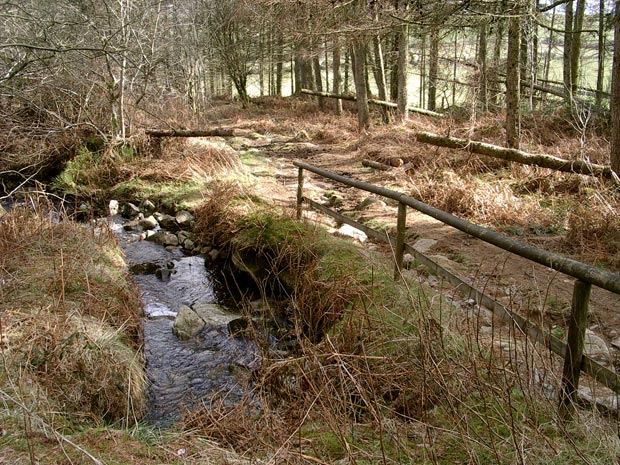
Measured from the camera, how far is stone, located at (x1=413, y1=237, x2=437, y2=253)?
21.4 feet

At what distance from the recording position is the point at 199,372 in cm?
475

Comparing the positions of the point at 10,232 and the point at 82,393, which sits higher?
the point at 10,232

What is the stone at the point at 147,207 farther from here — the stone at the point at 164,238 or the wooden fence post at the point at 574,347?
the wooden fence post at the point at 574,347

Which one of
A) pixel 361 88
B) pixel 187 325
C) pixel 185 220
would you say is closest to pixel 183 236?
pixel 185 220

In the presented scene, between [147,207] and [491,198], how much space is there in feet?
22.5

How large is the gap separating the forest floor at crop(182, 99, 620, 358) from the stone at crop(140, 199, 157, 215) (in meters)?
2.25

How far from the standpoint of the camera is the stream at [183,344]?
4312 mm

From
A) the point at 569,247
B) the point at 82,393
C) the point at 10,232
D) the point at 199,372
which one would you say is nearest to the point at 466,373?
the point at 82,393

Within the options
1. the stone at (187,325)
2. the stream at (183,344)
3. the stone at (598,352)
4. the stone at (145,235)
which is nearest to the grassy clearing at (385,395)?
the stream at (183,344)

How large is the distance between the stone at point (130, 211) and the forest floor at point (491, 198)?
256 centimetres

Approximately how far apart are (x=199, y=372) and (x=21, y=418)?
2103 millimetres

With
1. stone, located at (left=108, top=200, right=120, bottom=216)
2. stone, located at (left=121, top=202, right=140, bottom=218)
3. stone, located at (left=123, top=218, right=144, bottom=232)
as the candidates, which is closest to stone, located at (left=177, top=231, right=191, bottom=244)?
stone, located at (left=123, top=218, right=144, bottom=232)

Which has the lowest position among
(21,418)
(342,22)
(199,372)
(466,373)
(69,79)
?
(199,372)

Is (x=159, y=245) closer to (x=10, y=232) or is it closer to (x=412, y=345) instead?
(x=10, y=232)
